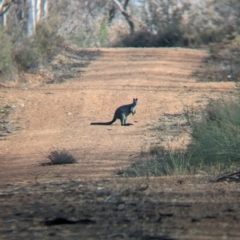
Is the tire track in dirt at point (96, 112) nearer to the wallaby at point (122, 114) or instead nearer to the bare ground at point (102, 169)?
the bare ground at point (102, 169)

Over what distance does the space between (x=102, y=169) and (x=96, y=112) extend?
722 centimetres

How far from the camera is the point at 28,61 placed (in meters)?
25.5

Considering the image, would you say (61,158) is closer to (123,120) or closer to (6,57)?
(123,120)

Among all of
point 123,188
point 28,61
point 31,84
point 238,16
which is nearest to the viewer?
point 123,188

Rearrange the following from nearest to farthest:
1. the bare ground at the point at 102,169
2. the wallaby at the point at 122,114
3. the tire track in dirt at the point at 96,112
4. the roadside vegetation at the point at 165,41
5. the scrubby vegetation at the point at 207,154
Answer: the bare ground at the point at 102,169, the scrubby vegetation at the point at 207,154, the roadside vegetation at the point at 165,41, the tire track in dirt at the point at 96,112, the wallaby at the point at 122,114

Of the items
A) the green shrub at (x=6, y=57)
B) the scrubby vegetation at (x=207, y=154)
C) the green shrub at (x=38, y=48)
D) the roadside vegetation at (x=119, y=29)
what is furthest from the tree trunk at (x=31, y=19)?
the scrubby vegetation at (x=207, y=154)

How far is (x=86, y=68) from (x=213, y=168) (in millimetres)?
18497

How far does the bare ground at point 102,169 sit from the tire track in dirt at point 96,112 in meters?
0.02

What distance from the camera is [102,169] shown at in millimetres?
11422

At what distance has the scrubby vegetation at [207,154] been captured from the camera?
1008cm

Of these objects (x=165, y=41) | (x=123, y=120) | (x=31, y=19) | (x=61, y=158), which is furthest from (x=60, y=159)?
(x=165, y=41)

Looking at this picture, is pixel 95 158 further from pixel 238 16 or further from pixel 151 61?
pixel 238 16

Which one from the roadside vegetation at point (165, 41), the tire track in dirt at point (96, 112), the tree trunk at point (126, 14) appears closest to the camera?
the roadside vegetation at point (165, 41)

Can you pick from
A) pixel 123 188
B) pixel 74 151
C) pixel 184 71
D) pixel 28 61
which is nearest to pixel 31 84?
pixel 28 61
